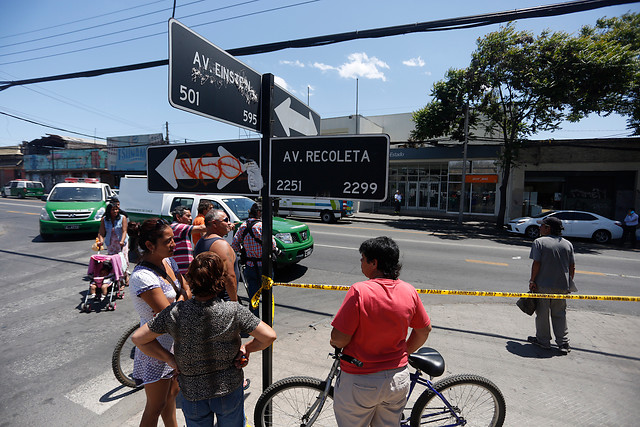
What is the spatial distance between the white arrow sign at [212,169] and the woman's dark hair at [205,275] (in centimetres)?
70

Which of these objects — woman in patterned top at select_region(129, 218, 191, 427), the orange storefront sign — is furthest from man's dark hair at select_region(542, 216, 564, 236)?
the orange storefront sign

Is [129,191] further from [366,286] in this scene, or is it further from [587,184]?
[587,184]

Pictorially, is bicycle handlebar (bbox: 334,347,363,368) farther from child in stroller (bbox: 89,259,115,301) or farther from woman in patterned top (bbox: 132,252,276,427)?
child in stroller (bbox: 89,259,115,301)

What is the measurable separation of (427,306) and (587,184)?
20991 mm

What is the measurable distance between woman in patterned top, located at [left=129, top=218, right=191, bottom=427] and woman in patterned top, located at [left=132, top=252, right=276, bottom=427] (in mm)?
397

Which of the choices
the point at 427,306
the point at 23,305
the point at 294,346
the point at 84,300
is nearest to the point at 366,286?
the point at 294,346

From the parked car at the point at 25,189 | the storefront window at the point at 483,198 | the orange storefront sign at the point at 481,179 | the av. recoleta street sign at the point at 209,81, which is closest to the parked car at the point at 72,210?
the av. recoleta street sign at the point at 209,81

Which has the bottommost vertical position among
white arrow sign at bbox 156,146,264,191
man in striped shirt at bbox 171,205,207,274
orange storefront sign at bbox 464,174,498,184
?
man in striped shirt at bbox 171,205,207,274

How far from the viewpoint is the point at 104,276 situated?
18.1 ft

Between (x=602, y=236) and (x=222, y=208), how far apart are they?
16.3 metres

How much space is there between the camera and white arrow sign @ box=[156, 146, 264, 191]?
2.29m

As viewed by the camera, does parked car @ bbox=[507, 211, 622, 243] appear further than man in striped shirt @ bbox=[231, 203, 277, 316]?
Yes

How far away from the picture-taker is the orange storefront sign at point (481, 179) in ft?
73.3

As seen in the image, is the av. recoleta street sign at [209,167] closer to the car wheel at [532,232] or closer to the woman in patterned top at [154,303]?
the woman in patterned top at [154,303]
